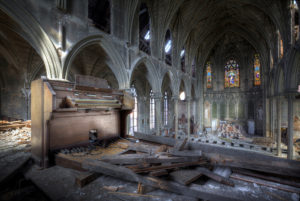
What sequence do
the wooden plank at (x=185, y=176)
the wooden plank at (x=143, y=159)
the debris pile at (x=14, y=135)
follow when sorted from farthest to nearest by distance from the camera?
the debris pile at (x=14, y=135), the wooden plank at (x=143, y=159), the wooden plank at (x=185, y=176)

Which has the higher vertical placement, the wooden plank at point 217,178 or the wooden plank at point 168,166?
the wooden plank at point 168,166

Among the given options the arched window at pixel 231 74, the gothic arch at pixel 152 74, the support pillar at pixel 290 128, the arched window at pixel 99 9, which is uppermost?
the arched window at pixel 99 9

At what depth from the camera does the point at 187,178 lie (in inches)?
89.1

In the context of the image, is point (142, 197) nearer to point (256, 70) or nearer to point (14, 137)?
point (14, 137)

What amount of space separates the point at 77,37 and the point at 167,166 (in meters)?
5.78

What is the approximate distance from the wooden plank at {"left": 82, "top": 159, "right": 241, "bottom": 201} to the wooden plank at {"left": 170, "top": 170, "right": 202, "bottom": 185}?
0.34 feet

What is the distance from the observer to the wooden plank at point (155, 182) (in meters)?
1.88

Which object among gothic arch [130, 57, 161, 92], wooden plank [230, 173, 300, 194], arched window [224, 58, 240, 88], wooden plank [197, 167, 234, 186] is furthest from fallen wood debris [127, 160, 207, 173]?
arched window [224, 58, 240, 88]

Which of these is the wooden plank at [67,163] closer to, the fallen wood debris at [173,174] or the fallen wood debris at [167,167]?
the fallen wood debris at [173,174]

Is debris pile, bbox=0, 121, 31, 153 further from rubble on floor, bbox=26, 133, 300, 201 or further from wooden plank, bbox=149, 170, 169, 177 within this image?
wooden plank, bbox=149, 170, 169, 177

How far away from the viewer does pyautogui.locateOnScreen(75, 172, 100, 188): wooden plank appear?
240 cm

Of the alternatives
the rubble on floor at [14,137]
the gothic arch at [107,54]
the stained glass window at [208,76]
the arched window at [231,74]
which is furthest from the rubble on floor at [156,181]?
the stained glass window at [208,76]

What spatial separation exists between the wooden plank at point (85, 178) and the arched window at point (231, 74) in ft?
68.6

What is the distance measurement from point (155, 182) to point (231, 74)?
21024 mm
